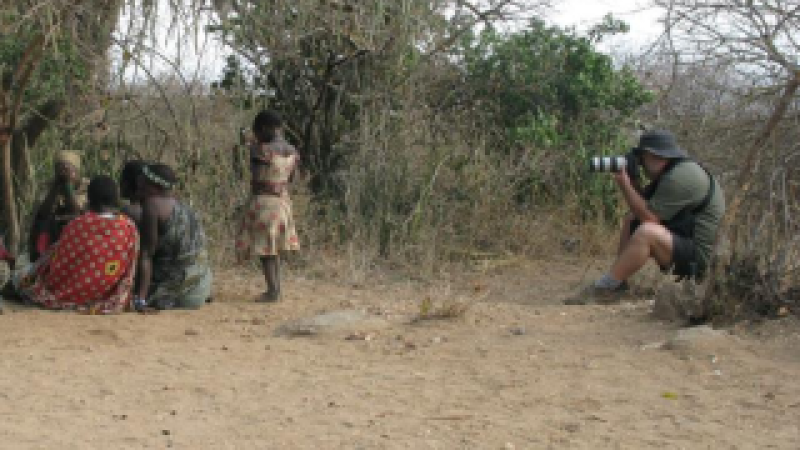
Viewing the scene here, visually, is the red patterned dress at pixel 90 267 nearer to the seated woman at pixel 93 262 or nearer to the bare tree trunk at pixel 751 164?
the seated woman at pixel 93 262

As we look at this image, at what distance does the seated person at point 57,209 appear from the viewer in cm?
595

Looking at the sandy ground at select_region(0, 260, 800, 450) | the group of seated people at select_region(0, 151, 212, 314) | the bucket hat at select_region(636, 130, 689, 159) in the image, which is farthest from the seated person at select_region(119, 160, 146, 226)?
the bucket hat at select_region(636, 130, 689, 159)

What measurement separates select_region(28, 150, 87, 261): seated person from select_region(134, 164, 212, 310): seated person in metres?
0.50

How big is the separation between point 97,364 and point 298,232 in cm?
329

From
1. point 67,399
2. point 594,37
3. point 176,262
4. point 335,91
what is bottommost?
point 67,399

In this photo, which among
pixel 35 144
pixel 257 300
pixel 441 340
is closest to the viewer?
pixel 441 340

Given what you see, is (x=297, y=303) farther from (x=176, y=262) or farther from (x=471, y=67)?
(x=471, y=67)

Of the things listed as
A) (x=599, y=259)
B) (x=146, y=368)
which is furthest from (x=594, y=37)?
(x=146, y=368)

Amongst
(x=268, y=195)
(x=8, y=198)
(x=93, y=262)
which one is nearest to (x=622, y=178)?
(x=268, y=195)

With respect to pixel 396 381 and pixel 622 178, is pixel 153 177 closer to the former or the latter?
pixel 396 381

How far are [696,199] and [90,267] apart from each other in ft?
12.5

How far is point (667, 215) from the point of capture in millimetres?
6348

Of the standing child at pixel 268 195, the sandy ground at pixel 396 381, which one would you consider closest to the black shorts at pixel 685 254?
the sandy ground at pixel 396 381

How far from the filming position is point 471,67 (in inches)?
361
